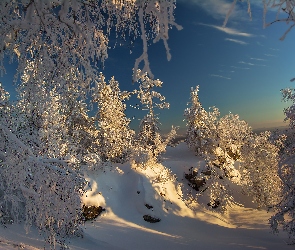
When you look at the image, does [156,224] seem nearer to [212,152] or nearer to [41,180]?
[212,152]

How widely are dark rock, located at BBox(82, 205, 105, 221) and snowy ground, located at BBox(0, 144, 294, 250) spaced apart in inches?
14.0

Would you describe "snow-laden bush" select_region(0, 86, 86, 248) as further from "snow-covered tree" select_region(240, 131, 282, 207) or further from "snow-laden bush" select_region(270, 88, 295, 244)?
"snow-covered tree" select_region(240, 131, 282, 207)

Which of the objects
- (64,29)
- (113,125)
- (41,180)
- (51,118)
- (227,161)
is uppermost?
(113,125)

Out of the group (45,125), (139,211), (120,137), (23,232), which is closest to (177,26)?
(23,232)

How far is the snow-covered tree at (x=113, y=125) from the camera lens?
88.1 feet

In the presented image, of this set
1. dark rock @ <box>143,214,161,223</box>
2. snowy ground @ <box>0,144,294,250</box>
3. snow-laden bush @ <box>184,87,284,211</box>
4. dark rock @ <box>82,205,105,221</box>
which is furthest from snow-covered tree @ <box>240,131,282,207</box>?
dark rock @ <box>82,205,105,221</box>

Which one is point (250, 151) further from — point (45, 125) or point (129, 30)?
point (129, 30)

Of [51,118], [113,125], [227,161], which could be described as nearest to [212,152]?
[227,161]

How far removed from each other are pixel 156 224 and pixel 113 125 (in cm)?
1129

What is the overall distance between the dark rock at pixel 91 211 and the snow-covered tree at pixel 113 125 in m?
7.12

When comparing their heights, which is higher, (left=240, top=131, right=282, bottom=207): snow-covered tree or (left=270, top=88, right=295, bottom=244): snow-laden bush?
(left=240, top=131, right=282, bottom=207): snow-covered tree

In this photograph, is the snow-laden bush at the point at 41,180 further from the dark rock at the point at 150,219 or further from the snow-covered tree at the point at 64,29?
the dark rock at the point at 150,219

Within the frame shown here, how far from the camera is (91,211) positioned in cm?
1892

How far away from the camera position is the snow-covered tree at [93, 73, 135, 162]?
26.9m
